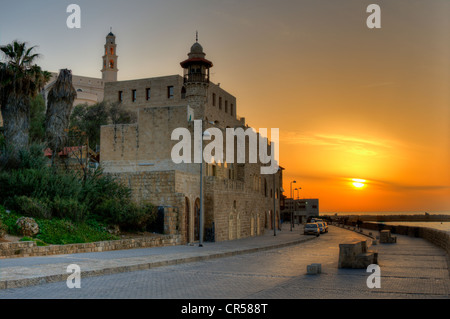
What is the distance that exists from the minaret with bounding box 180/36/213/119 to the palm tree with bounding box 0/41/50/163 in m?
17.5

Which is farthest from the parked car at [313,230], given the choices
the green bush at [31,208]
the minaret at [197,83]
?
the green bush at [31,208]

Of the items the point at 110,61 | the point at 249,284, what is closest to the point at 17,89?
the point at 249,284

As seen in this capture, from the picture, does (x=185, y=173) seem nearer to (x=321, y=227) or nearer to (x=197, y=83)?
(x=197, y=83)

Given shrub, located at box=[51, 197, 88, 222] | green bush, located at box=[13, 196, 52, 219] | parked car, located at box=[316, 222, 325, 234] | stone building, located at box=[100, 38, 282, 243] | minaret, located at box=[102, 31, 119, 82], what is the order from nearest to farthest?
green bush, located at box=[13, 196, 52, 219] < shrub, located at box=[51, 197, 88, 222] < stone building, located at box=[100, 38, 282, 243] < parked car, located at box=[316, 222, 325, 234] < minaret, located at box=[102, 31, 119, 82]

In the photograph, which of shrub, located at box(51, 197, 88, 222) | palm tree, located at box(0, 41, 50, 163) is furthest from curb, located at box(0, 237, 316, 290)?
palm tree, located at box(0, 41, 50, 163)

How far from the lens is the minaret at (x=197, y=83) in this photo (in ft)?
149

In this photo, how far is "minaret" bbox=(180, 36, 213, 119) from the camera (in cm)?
4547

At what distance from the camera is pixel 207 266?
15.9 metres

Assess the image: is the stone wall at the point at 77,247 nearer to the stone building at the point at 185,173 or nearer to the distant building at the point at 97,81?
the stone building at the point at 185,173

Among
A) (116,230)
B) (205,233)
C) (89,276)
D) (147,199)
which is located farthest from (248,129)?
(89,276)

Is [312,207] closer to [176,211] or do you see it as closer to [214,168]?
[214,168]

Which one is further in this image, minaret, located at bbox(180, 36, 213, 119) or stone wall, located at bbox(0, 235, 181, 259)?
minaret, located at bbox(180, 36, 213, 119)

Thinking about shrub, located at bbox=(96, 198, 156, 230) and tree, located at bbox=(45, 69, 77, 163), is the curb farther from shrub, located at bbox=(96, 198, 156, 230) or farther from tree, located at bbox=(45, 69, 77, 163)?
tree, located at bbox=(45, 69, 77, 163)
